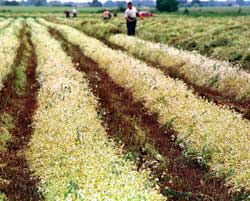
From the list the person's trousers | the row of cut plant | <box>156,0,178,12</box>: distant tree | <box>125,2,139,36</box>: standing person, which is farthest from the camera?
<box>156,0,178,12</box>: distant tree

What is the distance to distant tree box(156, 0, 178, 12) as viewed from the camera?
339 ft

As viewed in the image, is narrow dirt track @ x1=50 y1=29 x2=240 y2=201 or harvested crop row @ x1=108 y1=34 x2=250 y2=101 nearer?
narrow dirt track @ x1=50 y1=29 x2=240 y2=201

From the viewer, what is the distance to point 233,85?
1895 centimetres

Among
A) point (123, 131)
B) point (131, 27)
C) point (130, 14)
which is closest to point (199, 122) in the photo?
point (123, 131)

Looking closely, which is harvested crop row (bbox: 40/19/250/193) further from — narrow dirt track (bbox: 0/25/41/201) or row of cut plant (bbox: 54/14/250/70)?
row of cut plant (bbox: 54/14/250/70)

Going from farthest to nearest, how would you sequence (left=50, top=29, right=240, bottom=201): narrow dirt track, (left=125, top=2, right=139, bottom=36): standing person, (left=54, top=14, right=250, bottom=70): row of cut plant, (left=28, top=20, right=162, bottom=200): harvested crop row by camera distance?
(left=125, top=2, right=139, bottom=36): standing person, (left=54, top=14, right=250, bottom=70): row of cut plant, (left=50, top=29, right=240, bottom=201): narrow dirt track, (left=28, top=20, right=162, bottom=200): harvested crop row

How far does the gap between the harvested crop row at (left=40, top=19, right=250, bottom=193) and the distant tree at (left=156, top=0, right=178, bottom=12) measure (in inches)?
A: 3310

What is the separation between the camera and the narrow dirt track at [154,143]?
10.4 metres

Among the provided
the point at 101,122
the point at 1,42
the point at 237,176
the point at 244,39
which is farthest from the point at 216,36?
the point at 237,176

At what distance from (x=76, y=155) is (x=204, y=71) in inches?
453

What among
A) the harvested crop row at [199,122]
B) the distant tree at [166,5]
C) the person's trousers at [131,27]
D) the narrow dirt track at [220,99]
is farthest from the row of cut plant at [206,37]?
the distant tree at [166,5]

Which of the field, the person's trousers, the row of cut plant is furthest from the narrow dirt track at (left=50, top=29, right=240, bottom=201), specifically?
the person's trousers

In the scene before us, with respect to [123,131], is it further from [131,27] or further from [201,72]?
[131,27]

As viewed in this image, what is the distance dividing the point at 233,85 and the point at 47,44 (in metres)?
15.4
